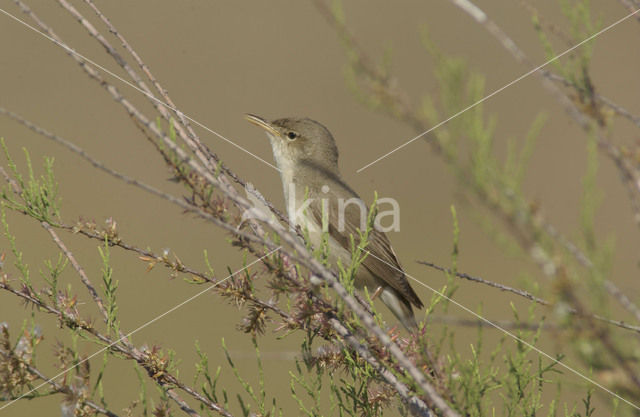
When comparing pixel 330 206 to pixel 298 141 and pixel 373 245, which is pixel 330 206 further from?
pixel 298 141

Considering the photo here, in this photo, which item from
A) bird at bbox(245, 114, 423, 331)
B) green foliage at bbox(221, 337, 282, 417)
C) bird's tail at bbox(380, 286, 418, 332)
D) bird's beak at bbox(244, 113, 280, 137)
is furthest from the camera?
bird's beak at bbox(244, 113, 280, 137)

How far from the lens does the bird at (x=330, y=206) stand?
4203 millimetres

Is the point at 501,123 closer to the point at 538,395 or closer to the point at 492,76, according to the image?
the point at 492,76

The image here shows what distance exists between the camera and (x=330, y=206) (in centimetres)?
441

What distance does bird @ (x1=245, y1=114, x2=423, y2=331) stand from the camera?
13.8 ft

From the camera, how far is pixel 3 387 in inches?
79.0

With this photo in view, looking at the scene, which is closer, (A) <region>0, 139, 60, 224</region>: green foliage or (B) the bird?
(A) <region>0, 139, 60, 224</region>: green foliage

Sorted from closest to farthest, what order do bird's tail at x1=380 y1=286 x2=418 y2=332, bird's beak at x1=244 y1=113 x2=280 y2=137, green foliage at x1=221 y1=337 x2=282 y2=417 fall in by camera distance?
green foliage at x1=221 y1=337 x2=282 y2=417 < bird's tail at x1=380 y1=286 x2=418 y2=332 < bird's beak at x1=244 y1=113 x2=280 y2=137

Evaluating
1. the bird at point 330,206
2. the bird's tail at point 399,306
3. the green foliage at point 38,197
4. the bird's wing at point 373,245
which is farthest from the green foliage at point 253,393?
the bird's tail at point 399,306

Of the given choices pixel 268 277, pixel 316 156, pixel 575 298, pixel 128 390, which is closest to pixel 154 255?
pixel 268 277

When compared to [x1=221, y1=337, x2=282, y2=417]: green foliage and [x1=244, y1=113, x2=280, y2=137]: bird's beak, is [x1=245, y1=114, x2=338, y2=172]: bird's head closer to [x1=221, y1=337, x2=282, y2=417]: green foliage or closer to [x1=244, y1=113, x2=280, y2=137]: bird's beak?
[x1=244, y1=113, x2=280, y2=137]: bird's beak

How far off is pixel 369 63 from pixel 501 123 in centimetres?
972

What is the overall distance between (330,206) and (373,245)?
0.36 m

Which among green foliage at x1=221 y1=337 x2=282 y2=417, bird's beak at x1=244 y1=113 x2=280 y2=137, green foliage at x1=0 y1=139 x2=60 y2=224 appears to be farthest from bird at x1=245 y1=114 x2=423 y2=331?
green foliage at x1=0 y1=139 x2=60 y2=224
